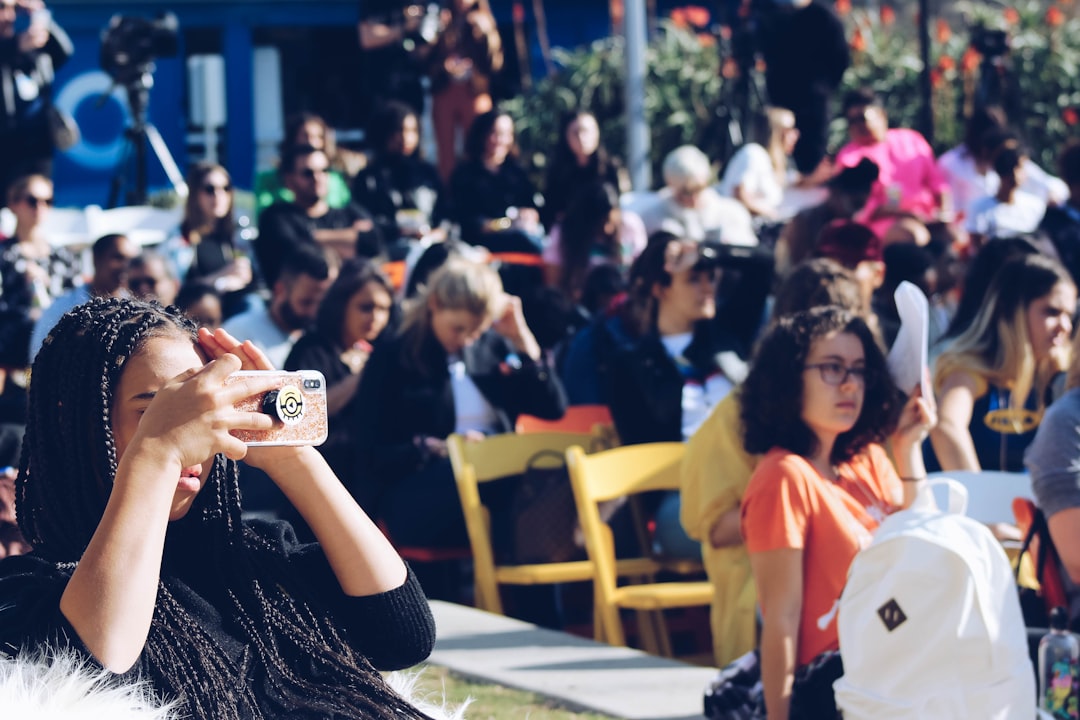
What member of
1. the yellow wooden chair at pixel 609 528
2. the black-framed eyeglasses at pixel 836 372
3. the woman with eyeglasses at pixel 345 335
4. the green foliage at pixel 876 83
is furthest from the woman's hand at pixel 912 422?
the green foliage at pixel 876 83

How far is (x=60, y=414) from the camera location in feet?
7.52

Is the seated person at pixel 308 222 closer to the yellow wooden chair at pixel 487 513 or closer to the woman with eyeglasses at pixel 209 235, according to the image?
the woman with eyeglasses at pixel 209 235

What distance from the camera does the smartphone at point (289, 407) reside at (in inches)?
82.9

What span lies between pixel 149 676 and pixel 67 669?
157 mm

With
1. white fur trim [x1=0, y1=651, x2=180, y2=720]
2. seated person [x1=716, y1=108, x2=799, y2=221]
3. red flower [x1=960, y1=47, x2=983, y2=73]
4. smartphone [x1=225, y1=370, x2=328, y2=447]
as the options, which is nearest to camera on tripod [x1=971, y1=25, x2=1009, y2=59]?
red flower [x1=960, y1=47, x2=983, y2=73]

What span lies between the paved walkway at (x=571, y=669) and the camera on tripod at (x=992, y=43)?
7.62 metres

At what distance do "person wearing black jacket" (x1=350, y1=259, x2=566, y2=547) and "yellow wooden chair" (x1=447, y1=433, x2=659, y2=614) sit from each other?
0.58 feet

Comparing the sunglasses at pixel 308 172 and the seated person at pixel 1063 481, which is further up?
the sunglasses at pixel 308 172

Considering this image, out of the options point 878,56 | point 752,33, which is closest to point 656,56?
point 878,56

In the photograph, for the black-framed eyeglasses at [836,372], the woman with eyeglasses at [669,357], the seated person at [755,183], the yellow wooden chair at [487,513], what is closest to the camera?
the black-framed eyeglasses at [836,372]

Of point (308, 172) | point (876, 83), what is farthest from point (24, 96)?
point (876, 83)

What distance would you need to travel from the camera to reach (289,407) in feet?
7.04

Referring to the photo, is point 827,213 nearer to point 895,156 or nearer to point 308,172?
point 895,156

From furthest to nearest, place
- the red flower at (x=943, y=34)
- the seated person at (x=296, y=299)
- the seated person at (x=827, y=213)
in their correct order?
the red flower at (x=943, y=34) → the seated person at (x=827, y=213) → the seated person at (x=296, y=299)
